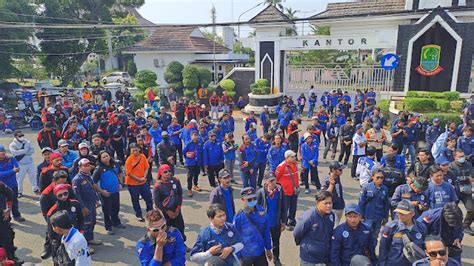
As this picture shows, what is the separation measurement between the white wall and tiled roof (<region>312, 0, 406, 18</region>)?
11469mm

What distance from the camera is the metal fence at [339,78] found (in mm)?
18406

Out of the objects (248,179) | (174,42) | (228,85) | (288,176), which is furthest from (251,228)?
(174,42)

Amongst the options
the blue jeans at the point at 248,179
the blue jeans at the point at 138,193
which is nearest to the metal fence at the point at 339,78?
the blue jeans at the point at 248,179

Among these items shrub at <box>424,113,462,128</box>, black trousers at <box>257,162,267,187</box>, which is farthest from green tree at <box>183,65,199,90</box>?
black trousers at <box>257,162,267,187</box>

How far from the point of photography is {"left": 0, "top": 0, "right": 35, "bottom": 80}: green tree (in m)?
22.9

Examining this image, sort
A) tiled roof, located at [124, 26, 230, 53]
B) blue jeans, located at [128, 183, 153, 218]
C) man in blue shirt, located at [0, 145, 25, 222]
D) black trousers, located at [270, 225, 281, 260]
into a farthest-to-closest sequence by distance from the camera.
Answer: tiled roof, located at [124, 26, 230, 53] → man in blue shirt, located at [0, 145, 25, 222] → blue jeans, located at [128, 183, 153, 218] → black trousers, located at [270, 225, 281, 260]

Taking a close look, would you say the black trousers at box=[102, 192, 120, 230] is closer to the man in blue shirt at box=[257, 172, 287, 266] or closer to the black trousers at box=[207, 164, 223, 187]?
the black trousers at box=[207, 164, 223, 187]

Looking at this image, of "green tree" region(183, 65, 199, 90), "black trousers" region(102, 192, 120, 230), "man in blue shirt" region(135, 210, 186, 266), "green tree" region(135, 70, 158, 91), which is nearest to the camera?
"man in blue shirt" region(135, 210, 186, 266)

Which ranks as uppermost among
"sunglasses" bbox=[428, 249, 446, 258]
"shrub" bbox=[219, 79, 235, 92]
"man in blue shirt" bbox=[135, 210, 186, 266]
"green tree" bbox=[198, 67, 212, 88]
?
"green tree" bbox=[198, 67, 212, 88]

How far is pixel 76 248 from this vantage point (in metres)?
3.75

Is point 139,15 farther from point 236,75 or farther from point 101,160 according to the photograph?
Result: point 101,160

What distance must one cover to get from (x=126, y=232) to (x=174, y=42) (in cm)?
2404

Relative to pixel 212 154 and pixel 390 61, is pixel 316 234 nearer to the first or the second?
pixel 212 154

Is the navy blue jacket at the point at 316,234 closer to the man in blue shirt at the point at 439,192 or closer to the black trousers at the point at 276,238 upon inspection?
→ the black trousers at the point at 276,238
